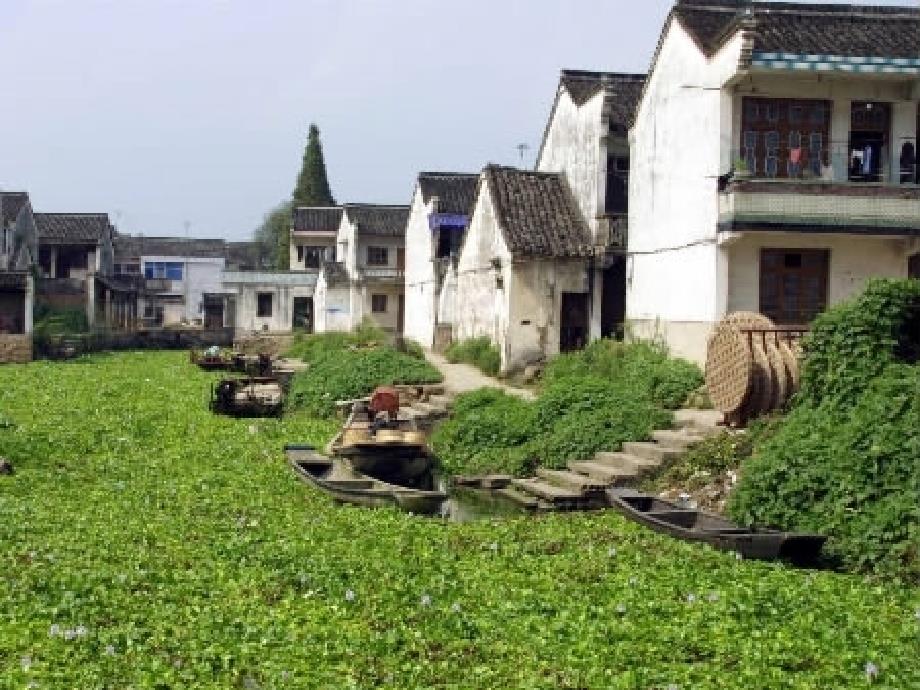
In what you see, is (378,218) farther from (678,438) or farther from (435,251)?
(678,438)

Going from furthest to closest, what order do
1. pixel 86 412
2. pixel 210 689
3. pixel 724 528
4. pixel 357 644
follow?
pixel 86 412, pixel 724 528, pixel 357 644, pixel 210 689

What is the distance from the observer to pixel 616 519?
41.7 feet

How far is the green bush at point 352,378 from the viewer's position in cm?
2408

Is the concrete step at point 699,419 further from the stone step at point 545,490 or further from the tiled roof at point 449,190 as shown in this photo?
the tiled roof at point 449,190

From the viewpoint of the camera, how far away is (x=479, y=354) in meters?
27.8

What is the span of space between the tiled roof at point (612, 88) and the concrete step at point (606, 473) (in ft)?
41.1

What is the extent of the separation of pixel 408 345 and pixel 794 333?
723 inches

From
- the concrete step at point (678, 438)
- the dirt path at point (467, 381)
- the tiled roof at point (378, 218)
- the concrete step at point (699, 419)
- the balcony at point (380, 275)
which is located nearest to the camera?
the concrete step at point (678, 438)

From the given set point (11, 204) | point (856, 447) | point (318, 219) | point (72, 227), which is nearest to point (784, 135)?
point (856, 447)

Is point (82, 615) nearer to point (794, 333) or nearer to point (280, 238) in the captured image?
point (794, 333)

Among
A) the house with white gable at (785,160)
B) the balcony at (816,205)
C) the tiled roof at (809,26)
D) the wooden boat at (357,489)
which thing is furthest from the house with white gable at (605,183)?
the wooden boat at (357,489)

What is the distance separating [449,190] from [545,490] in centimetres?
2876

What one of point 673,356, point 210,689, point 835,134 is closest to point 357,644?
point 210,689

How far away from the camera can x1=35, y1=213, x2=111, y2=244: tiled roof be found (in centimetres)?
5400
